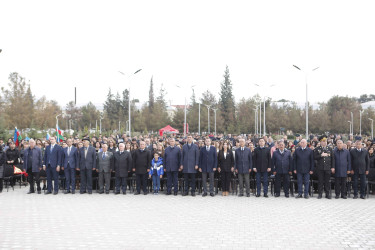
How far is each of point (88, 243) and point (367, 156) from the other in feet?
33.6

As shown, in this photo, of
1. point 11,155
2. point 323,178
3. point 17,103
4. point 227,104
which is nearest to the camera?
point 323,178

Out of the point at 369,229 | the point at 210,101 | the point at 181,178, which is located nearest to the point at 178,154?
the point at 181,178

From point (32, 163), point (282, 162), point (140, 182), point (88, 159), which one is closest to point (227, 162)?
point (282, 162)

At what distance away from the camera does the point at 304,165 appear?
14211 millimetres

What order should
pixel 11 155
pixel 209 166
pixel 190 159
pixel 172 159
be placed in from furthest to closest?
pixel 11 155, pixel 172 159, pixel 190 159, pixel 209 166

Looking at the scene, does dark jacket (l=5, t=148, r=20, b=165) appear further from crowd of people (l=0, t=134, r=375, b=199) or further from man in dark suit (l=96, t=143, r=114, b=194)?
man in dark suit (l=96, t=143, r=114, b=194)

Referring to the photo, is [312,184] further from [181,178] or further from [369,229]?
[369,229]

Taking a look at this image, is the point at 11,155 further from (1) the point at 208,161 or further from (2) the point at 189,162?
(1) the point at 208,161

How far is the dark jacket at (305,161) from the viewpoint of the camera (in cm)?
1420

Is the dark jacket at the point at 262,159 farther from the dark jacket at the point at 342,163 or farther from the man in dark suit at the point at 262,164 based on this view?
the dark jacket at the point at 342,163

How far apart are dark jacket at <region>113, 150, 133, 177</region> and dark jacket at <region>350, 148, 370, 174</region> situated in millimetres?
7779

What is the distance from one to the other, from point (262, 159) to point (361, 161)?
3.28 m

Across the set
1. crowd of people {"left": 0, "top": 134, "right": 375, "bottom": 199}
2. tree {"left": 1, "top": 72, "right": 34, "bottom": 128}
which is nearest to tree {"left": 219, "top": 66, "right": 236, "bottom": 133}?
tree {"left": 1, "top": 72, "right": 34, "bottom": 128}

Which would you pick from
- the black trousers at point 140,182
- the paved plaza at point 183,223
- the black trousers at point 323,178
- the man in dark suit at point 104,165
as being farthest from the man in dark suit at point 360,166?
the man in dark suit at point 104,165
